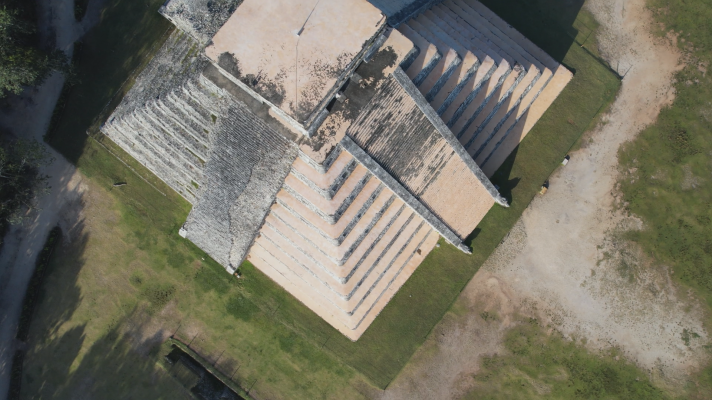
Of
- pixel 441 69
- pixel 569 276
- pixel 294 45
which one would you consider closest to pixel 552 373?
pixel 569 276

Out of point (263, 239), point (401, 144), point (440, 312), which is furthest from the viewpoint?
point (440, 312)

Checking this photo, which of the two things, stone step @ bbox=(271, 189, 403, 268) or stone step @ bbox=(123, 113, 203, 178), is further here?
stone step @ bbox=(123, 113, 203, 178)

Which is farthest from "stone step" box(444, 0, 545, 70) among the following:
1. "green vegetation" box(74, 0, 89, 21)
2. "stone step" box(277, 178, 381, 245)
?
"green vegetation" box(74, 0, 89, 21)

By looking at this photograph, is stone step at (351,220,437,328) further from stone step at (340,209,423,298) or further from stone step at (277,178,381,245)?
stone step at (277,178,381,245)

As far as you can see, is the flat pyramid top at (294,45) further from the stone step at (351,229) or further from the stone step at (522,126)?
the stone step at (522,126)

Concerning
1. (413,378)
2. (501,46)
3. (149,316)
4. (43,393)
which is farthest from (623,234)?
(43,393)

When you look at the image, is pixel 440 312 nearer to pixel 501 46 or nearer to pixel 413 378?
pixel 413 378

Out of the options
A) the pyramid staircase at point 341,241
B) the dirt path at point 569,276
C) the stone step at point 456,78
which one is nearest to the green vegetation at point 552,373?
the dirt path at point 569,276
